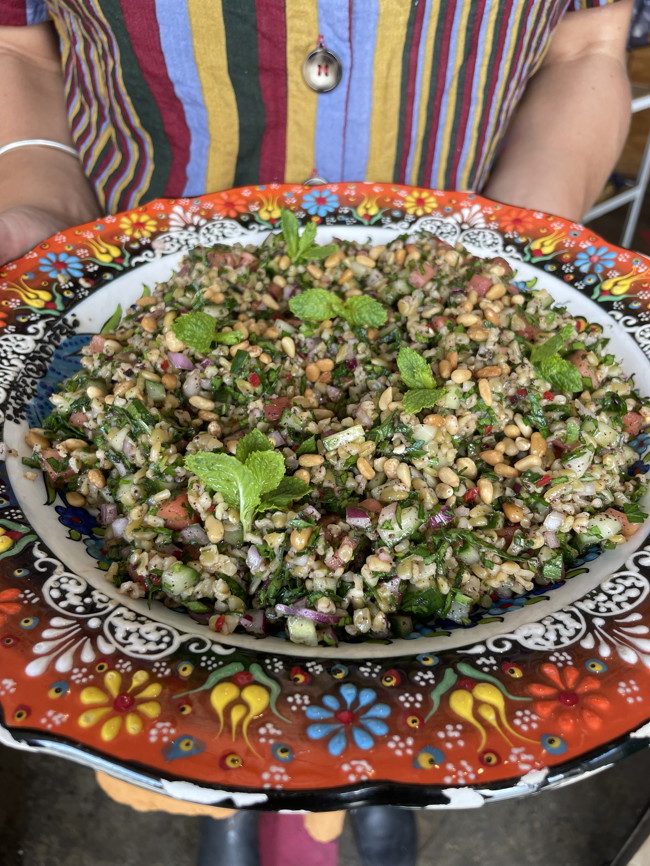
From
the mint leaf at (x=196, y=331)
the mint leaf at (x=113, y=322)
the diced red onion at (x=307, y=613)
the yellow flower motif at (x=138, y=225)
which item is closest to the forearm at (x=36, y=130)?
the yellow flower motif at (x=138, y=225)

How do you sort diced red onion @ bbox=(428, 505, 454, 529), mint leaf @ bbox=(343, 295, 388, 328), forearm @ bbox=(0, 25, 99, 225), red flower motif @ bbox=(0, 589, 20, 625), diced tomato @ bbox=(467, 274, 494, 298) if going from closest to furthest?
red flower motif @ bbox=(0, 589, 20, 625) < diced red onion @ bbox=(428, 505, 454, 529) < mint leaf @ bbox=(343, 295, 388, 328) < diced tomato @ bbox=(467, 274, 494, 298) < forearm @ bbox=(0, 25, 99, 225)

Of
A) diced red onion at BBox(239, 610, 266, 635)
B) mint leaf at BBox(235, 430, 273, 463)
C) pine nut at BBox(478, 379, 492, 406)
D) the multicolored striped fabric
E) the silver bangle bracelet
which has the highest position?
the multicolored striped fabric

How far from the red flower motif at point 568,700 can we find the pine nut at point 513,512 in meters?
0.38

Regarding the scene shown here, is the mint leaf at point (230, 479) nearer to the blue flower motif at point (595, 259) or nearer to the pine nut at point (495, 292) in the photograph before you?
the pine nut at point (495, 292)

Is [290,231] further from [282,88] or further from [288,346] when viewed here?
[282,88]

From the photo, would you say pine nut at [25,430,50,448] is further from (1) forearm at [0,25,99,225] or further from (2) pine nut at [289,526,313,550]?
(1) forearm at [0,25,99,225]

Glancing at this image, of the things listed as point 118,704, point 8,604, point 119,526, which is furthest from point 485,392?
point 8,604

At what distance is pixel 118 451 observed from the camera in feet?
5.60

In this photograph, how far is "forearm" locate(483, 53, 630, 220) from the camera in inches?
114

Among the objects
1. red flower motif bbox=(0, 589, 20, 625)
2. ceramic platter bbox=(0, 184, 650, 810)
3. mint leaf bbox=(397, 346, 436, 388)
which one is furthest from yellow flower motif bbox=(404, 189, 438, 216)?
red flower motif bbox=(0, 589, 20, 625)

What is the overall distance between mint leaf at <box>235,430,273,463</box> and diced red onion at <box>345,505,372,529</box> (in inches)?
9.2

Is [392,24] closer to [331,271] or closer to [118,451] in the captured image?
[331,271]

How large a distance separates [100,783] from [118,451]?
109 centimetres

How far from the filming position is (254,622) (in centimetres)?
147
